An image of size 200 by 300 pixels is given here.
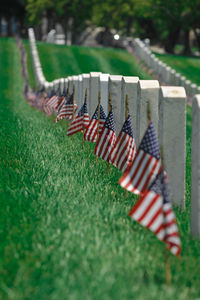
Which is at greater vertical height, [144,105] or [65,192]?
[144,105]

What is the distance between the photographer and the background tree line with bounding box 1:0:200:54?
52125mm

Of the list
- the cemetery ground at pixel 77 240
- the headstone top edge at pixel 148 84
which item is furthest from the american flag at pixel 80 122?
the headstone top edge at pixel 148 84

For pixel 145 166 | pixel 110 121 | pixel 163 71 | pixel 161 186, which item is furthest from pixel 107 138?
pixel 163 71

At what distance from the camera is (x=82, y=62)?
127 ft

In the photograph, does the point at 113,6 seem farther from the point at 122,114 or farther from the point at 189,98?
the point at 122,114

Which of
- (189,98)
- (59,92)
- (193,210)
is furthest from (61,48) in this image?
(193,210)

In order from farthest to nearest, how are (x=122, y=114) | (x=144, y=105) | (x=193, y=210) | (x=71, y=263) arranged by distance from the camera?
1. (x=122, y=114)
2. (x=144, y=105)
3. (x=193, y=210)
4. (x=71, y=263)

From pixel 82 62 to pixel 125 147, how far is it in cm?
3215

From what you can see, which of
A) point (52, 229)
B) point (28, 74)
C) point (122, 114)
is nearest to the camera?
point (52, 229)

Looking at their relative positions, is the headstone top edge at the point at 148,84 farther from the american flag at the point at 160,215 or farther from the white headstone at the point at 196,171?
the american flag at the point at 160,215

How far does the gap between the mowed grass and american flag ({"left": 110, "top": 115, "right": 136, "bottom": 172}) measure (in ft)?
84.3

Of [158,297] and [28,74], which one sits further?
[28,74]

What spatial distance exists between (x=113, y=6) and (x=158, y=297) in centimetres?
6028

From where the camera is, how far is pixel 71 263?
434 cm
